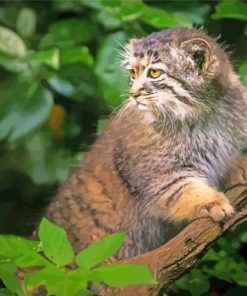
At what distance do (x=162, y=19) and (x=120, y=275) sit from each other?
658mm

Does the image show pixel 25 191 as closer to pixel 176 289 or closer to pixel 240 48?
pixel 176 289

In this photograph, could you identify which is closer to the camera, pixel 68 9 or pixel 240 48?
pixel 240 48

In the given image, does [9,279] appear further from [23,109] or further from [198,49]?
[23,109]

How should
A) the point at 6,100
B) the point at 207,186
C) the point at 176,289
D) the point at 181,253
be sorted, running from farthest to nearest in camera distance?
the point at 6,100, the point at 176,289, the point at 207,186, the point at 181,253

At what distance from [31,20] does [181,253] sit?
73cm

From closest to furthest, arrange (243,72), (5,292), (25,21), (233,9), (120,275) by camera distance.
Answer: (120,275), (5,292), (243,72), (233,9), (25,21)

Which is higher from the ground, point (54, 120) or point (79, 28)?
point (79, 28)

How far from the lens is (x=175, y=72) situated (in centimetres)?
104

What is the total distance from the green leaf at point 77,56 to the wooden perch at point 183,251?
50 cm

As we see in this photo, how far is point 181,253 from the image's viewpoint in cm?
93

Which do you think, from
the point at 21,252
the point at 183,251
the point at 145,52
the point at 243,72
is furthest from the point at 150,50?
the point at 21,252

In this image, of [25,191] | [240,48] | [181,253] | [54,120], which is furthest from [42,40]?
[181,253]

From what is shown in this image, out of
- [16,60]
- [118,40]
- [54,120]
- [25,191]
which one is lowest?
[25,191]

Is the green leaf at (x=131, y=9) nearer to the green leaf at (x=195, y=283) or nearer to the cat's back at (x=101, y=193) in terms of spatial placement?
the cat's back at (x=101, y=193)
